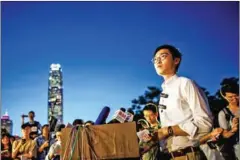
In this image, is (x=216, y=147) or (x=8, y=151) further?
(x=8, y=151)

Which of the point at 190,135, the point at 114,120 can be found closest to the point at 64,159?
the point at 114,120

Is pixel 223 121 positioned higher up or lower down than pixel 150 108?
lower down

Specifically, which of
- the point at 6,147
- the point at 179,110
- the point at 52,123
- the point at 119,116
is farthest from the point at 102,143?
the point at 6,147

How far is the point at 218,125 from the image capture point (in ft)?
8.09

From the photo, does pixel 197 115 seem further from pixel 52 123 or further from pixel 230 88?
pixel 52 123

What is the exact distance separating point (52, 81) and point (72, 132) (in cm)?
241

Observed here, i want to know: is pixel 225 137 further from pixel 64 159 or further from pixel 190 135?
pixel 64 159

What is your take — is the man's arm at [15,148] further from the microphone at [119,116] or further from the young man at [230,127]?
the microphone at [119,116]

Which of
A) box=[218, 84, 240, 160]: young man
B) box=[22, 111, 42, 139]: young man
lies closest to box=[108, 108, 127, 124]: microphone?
box=[218, 84, 240, 160]: young man

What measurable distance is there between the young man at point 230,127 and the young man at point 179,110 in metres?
1.23

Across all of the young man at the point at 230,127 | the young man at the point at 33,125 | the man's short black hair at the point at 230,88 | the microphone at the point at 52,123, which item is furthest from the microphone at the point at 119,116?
the young man at the point at 33,125

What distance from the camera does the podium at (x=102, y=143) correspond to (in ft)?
3.30

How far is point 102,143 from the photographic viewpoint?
1020 mm

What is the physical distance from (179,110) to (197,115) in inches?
3.1
